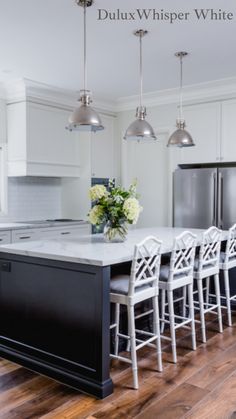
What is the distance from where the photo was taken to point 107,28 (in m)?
3.45

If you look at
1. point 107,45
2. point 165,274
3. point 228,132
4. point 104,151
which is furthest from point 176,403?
point 104,151

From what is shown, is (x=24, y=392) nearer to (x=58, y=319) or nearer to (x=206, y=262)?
(x=58, y=319)

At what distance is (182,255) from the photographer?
323 cm

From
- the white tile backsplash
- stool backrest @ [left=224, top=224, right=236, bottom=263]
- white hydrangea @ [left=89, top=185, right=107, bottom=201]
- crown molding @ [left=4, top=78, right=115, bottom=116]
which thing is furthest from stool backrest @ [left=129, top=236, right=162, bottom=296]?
crown molding @ [left=4, top=78, right=115, bottom=116]

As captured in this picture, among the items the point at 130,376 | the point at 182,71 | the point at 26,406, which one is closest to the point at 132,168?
the point at 182,71

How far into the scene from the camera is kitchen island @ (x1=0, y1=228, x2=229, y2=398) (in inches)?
101

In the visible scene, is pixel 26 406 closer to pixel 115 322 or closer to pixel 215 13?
pixel 115 322

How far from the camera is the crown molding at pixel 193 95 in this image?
16.6 feet

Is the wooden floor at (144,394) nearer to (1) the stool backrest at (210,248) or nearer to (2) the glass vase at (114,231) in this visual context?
(1) the stool backrest at (210,248)

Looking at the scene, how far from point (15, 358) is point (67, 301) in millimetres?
735

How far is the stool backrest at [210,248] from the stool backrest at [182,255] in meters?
0.17

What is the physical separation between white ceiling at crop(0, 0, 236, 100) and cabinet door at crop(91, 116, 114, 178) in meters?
0.93

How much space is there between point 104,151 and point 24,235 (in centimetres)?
198

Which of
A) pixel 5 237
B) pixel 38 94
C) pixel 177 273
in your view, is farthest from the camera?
pixel 38 94
